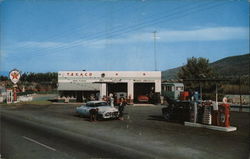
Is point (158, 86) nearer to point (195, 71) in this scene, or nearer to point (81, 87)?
point (81, 87)

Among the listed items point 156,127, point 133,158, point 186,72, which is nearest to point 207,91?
point 186,72

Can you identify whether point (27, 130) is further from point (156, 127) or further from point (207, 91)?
point (207, 91)

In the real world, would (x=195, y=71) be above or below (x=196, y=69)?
below

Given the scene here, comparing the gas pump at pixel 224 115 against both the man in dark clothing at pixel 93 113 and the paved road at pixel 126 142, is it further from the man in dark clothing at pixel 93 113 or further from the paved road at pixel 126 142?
the man in dark clothing at pixel 93 113

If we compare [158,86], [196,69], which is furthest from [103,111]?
[196,69]

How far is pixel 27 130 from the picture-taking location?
15523 mm

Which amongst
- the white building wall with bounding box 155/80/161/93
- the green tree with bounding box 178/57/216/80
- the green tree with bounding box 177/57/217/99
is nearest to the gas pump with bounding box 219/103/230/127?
the white building wall with bounding box 155/80/161/93

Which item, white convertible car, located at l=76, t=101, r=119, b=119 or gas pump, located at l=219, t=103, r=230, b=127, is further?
white convertible car, located at l=76, t=101, r=119, b=119

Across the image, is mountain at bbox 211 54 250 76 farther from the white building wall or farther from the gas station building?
the gas station building

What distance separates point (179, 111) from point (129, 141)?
24.4ft

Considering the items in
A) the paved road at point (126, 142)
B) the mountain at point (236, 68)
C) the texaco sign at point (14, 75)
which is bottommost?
the paved road at point (126, 142)

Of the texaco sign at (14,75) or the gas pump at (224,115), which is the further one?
the texaco sign at (14,75)

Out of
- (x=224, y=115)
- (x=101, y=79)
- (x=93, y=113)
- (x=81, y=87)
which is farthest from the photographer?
(x=81, y=87)

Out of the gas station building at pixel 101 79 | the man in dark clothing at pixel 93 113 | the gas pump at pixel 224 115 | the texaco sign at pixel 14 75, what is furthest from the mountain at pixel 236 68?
the gas pump at pixel 224 115
